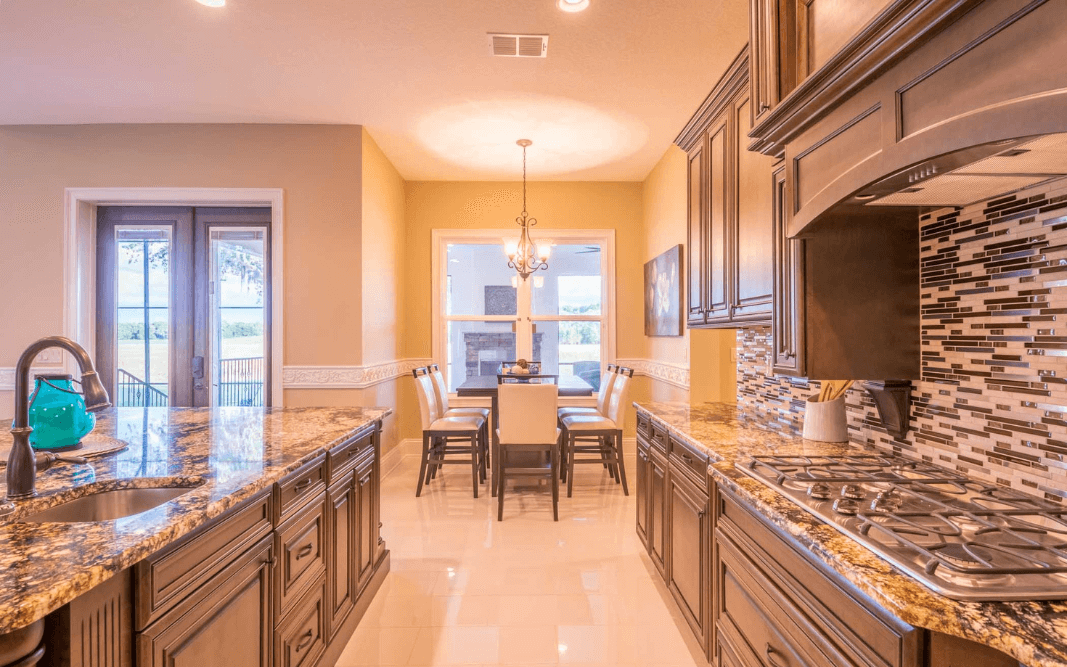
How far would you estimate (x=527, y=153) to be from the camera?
470cm

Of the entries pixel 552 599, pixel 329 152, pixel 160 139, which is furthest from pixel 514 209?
pixel 552 599

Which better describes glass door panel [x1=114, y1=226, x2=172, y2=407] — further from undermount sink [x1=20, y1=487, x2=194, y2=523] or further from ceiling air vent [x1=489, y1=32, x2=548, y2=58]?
undermount sink [x1=20, y1=487, x2=194, y2=523]

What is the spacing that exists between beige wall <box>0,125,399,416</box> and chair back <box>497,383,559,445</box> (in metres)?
1.49

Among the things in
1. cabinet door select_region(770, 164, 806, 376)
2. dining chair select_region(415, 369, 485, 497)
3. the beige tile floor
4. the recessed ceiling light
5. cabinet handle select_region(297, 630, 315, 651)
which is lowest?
the beige tile floor

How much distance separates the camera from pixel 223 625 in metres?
1.26

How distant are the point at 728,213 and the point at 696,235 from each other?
46 cm

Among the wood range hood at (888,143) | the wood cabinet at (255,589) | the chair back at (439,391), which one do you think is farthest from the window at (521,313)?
the wood range hood at (888,143)

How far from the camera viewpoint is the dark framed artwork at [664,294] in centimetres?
428

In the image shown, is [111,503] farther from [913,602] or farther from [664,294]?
[664,294]

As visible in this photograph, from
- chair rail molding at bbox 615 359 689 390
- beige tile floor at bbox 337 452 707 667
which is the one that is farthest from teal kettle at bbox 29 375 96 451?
chair rail molding at bbox 615 359 689 390

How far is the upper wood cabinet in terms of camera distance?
2.02m

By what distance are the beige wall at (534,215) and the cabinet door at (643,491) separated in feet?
9.19

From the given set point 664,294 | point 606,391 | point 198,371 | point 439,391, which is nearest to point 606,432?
point 606,391

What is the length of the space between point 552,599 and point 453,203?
13.9 feet
